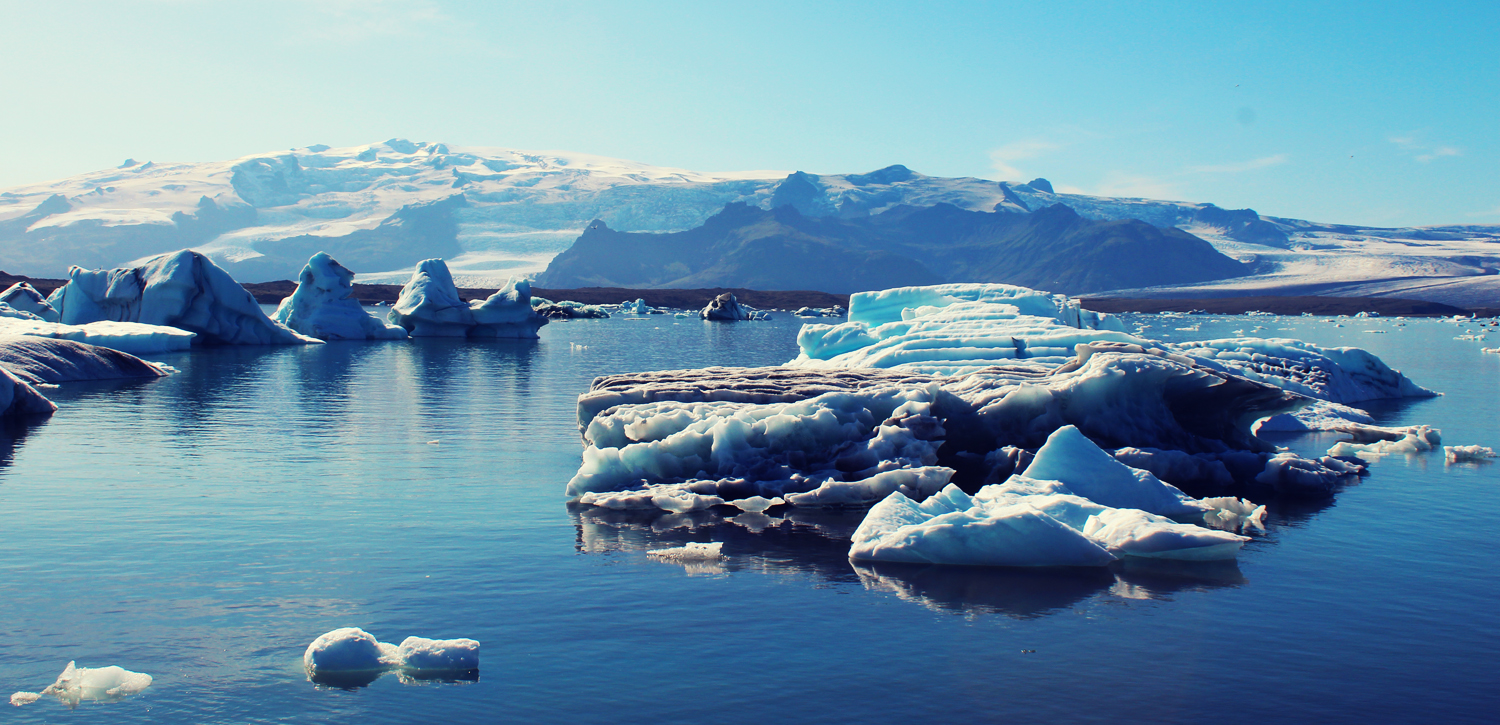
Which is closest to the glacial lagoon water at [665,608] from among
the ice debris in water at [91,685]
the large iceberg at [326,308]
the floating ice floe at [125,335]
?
the ice debris in water at [91,685]

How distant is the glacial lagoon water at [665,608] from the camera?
5.31 meters

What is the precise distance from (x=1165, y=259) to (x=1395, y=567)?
174m

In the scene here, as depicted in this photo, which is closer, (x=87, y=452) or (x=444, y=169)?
(x=87, y=452)

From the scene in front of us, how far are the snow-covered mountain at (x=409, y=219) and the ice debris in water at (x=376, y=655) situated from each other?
11633cm

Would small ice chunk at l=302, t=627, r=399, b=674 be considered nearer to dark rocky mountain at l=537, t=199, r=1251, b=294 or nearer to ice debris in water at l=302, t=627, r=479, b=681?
ice debris in water at l=302, t=627, r=479, b=681

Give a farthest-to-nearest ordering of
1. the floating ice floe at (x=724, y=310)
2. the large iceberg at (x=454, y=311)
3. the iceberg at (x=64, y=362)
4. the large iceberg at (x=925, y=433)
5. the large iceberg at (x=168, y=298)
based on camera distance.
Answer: the floating ice floe at (x=724, y=310)
the large iceberg at (x=454, y=311)
the large iceberg at (x=168, y=298)
the iceberg at (x=64, y=362)
the large iceberg at (x=925, y=433)

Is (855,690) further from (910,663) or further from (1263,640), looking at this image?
(1263,640)

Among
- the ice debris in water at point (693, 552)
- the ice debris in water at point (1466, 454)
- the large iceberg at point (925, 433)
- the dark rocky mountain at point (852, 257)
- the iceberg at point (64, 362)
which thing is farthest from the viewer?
the dark rocky mountain at point (852, 257)

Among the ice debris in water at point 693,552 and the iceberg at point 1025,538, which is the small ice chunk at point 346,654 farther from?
the iceberg at point 1025,538

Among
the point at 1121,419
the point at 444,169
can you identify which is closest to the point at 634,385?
the point at 1121,419

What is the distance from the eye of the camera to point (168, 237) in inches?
4993

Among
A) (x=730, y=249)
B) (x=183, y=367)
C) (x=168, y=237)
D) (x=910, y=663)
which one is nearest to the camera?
(x=910, y=663)

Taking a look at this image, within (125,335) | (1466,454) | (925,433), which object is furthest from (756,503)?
(125,335)

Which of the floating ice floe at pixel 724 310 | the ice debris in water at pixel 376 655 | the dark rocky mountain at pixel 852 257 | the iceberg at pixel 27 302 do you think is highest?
the dark rocky mountain at pixel 852 257
